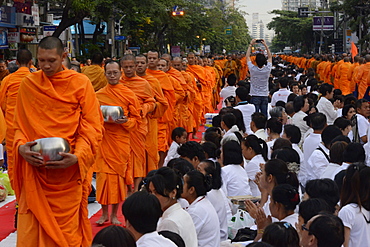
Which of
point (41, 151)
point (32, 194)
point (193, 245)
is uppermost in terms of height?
point (41, 151)

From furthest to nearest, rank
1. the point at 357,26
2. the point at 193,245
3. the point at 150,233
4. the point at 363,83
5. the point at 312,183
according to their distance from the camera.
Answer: the point at 357,26 → the point at 363,83 → the point at 312,183 → the point at 193,245 → the point at 150,233

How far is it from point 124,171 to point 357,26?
1514 inches

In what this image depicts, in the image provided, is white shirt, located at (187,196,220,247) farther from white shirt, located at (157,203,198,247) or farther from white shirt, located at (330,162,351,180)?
white shirt, located at (330,162,351,180)

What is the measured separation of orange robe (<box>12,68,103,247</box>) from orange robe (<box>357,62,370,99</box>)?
1262cm

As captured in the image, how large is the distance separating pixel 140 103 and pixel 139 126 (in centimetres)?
32

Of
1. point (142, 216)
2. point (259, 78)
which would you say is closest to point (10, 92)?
point (142, 216)

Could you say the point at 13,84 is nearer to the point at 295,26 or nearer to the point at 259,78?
the point at 259,78

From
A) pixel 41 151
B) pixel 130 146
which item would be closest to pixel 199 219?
pixel 41 151

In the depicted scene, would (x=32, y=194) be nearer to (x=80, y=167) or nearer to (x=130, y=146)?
(x=80, y=167)

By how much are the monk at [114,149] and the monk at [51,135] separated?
2223mm

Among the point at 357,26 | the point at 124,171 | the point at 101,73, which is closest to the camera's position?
the point at 124,171

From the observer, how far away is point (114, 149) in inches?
317

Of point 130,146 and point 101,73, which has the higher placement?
point 101,73

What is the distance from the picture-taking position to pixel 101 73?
982cm
